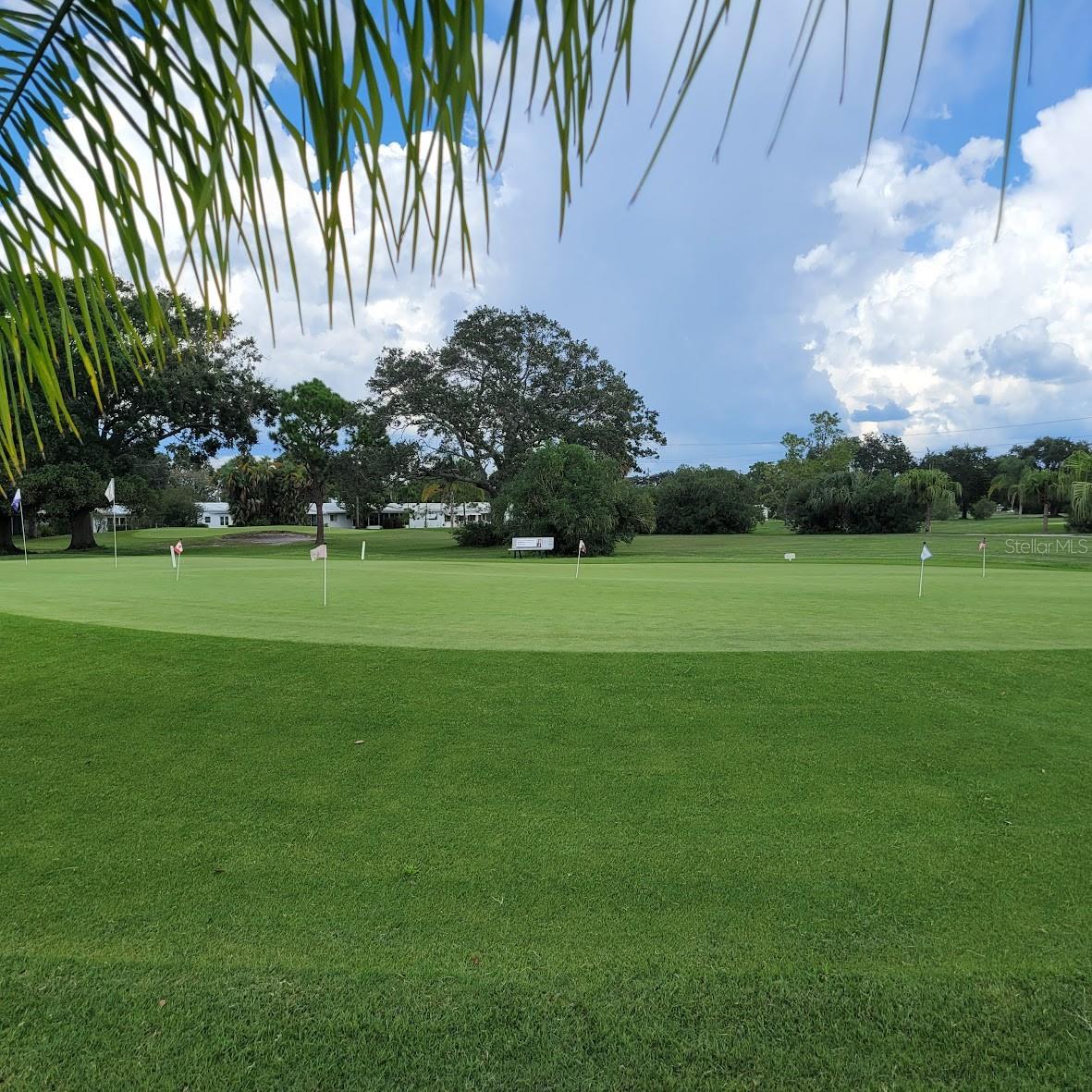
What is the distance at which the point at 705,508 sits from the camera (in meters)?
56.2

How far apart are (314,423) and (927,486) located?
129 ft

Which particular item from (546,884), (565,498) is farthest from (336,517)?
(546,884)

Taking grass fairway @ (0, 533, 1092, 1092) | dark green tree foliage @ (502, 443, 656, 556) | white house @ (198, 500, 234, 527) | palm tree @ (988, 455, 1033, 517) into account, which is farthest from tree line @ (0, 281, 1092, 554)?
white house @ (198, 500, 234, 527)

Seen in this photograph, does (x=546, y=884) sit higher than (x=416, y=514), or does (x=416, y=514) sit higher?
(x=416, y=514)

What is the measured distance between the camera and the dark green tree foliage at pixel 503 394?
37.0 m

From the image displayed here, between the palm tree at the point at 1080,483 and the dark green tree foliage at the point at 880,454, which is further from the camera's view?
the dark green tree foliage at the point at 880,454

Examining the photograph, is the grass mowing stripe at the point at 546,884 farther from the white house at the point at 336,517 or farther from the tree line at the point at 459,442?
the white house at the point at 336,517

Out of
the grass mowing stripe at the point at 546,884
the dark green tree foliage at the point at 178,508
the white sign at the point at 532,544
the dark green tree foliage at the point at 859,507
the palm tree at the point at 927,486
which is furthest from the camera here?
the dark green tree foliage at the point at 178,508

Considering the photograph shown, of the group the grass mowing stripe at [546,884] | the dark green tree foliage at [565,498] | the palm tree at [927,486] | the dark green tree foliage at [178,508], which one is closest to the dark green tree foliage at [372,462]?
the dark green tree foliage at [565,498]

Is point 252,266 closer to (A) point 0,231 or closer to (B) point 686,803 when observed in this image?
(A) point 0,231

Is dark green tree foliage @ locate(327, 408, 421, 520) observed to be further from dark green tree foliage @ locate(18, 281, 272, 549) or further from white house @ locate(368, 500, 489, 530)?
white house @ locate(368, 500, 489, 530)

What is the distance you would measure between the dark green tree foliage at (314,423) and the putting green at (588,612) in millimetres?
24720

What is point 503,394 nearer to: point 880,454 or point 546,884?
point 546,884

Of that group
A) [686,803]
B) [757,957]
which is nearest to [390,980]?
[757,957]
